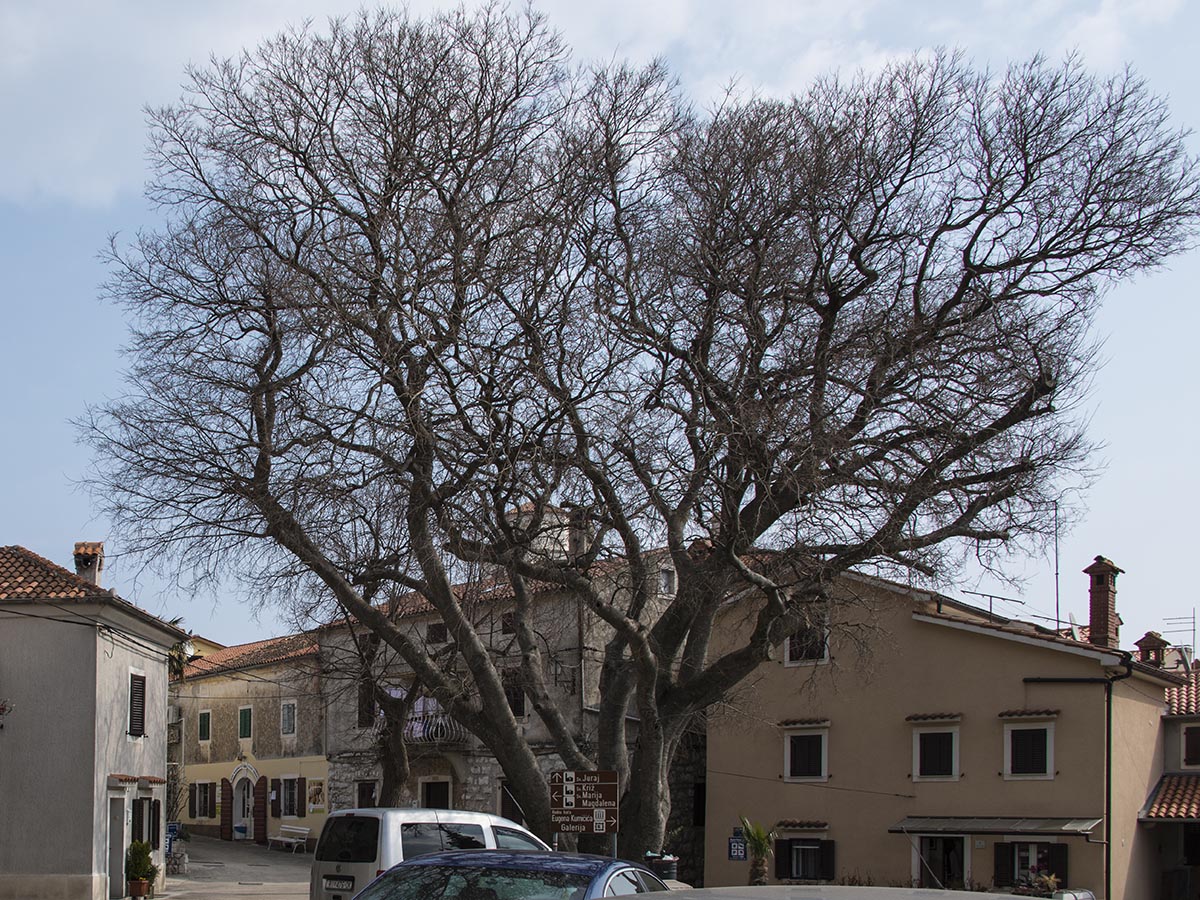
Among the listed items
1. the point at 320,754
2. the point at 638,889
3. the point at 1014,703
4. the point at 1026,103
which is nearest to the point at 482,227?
the point at 1026,103

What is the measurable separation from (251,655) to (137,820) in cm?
2496

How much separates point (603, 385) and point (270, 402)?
→ 15.1 ft

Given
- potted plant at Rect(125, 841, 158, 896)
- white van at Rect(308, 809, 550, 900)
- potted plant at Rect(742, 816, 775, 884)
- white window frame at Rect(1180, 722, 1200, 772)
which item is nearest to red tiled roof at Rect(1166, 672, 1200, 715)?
white window frame at Rect(1180, 722, 1200, 772)

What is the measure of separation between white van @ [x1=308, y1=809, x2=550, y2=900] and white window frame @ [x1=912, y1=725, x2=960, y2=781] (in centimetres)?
1784

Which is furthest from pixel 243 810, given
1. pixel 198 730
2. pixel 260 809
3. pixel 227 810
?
pixel 198 730

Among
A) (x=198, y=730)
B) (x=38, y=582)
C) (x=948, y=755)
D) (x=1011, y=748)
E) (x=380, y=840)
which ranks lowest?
(x=198, y=730)

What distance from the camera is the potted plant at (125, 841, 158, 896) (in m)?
27.8

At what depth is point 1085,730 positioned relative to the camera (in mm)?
30359

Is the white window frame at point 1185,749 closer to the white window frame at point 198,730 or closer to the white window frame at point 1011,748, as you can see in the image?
the white window frame at point 1011,748

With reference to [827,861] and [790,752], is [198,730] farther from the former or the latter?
[827,861]

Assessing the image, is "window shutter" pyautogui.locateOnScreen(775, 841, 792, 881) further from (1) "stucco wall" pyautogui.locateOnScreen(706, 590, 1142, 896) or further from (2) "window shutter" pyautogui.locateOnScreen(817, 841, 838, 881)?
(2) "window shutter" pyautogui.locateOnScreen(817, 841, 838, 881)

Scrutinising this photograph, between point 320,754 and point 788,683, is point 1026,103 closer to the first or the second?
point 788,683

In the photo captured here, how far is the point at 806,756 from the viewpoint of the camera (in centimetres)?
3491

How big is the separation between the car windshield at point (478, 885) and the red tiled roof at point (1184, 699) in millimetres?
28904
